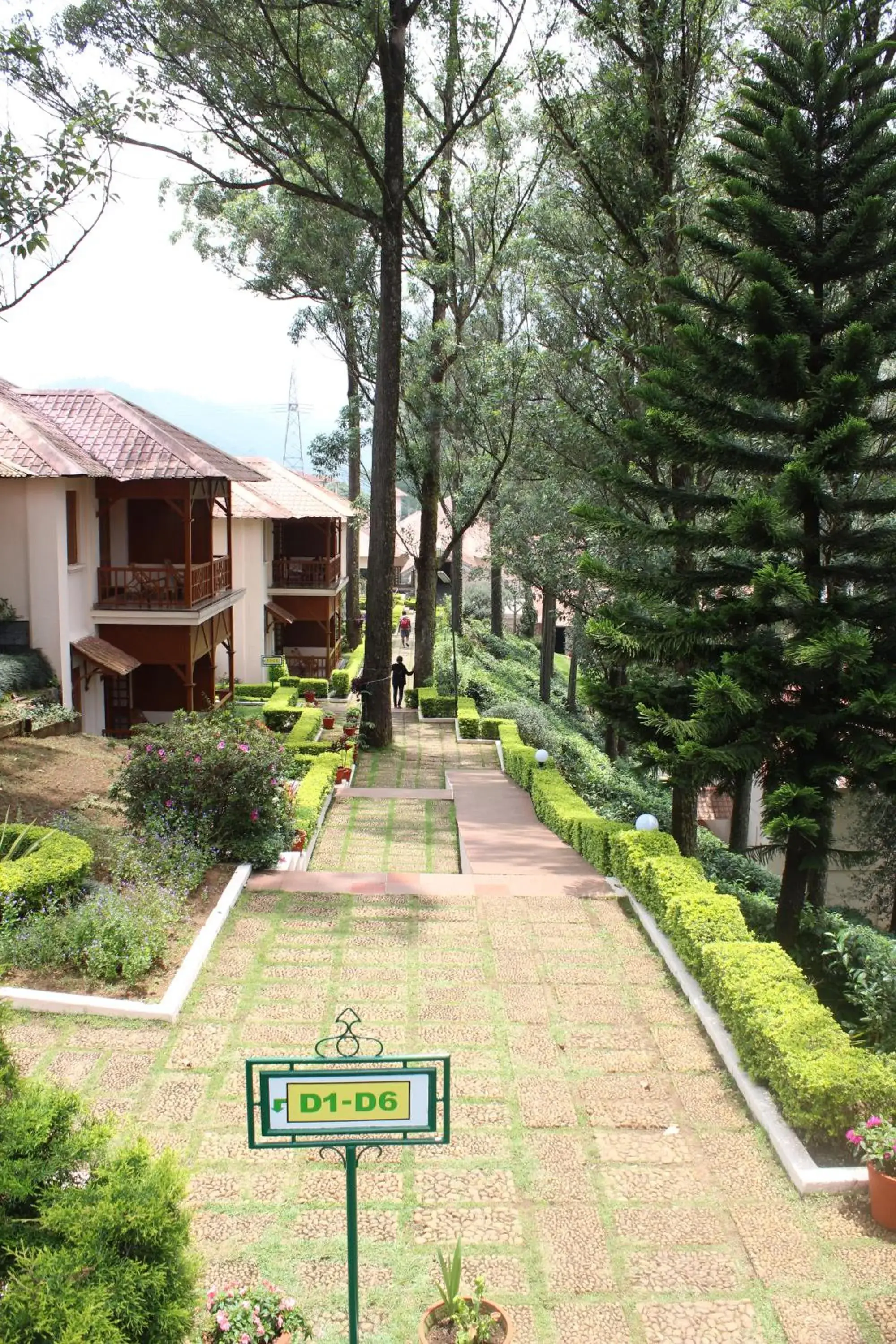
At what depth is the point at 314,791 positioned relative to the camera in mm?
14797

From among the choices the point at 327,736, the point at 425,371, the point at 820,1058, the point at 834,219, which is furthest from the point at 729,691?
the point at 425,371

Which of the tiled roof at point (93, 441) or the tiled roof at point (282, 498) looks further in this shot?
the tiled roof at point (282, 498)

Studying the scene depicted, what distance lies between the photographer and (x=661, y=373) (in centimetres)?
→ 1088

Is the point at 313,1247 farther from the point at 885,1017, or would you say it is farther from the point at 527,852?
the point at 527,852

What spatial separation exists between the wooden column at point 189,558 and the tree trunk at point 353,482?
31.5 feet

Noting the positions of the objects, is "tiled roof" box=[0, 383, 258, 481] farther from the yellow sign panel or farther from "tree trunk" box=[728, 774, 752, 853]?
the yellow sign panel

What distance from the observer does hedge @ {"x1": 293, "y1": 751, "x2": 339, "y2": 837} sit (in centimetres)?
1316

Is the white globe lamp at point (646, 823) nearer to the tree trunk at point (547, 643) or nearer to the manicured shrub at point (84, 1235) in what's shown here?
the manicured shrub at point (84, 1235)

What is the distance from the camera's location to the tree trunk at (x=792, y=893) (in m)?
10.7

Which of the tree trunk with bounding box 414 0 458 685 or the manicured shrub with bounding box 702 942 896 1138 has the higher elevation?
the tree trunk with bounding box 414 0 458 685

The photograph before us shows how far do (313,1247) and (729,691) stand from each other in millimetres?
5915

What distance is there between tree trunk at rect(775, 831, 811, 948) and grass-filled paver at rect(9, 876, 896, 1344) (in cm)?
235

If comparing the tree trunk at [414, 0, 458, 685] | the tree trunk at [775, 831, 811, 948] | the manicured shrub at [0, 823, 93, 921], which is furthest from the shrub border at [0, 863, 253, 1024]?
the tree trunk at [414, 0, 458, 685]

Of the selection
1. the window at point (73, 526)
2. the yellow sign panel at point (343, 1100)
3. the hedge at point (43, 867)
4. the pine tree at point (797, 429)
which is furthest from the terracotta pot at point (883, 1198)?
the window at point (73, 526)
